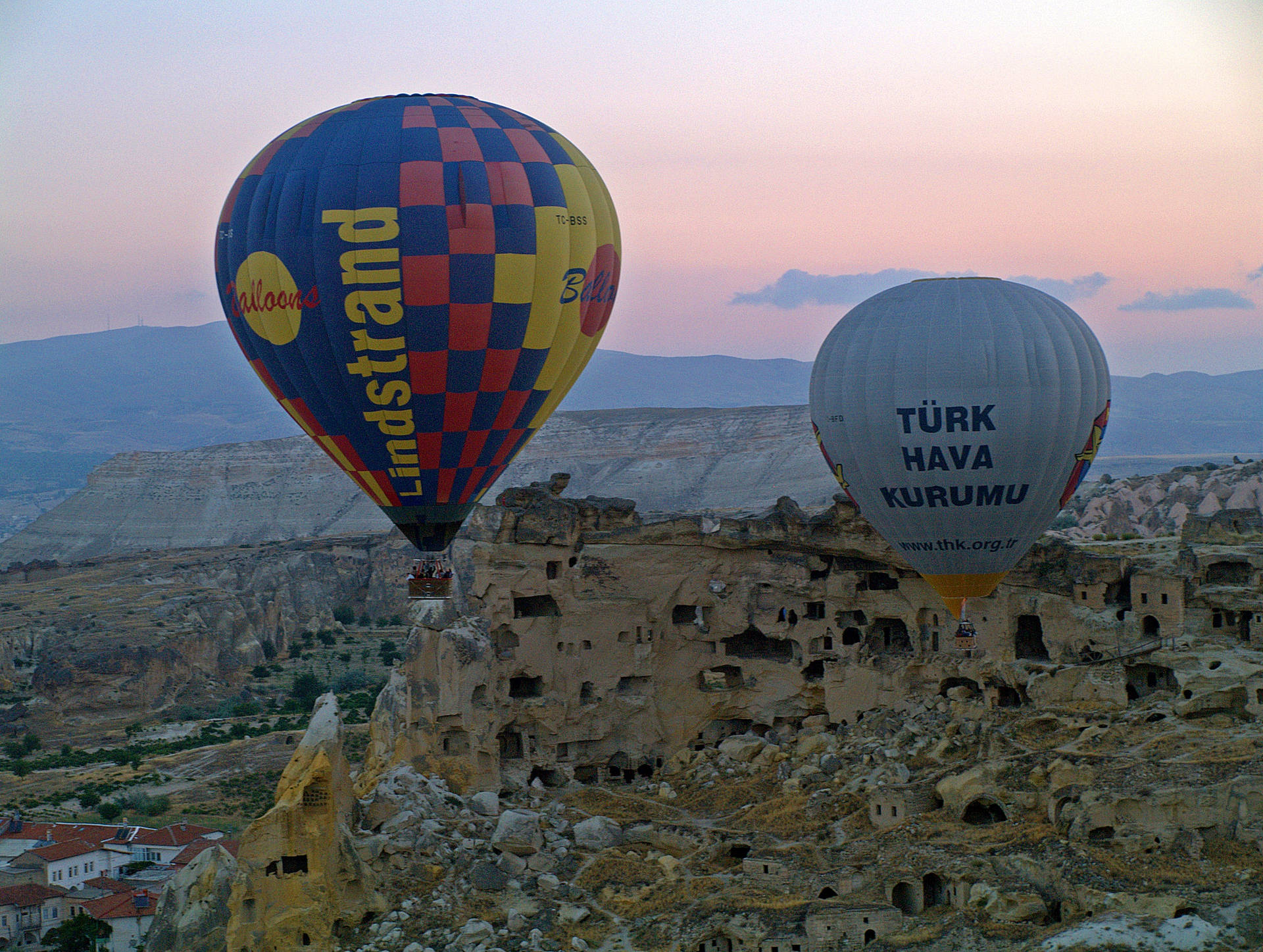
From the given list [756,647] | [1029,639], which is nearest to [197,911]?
[756,647]

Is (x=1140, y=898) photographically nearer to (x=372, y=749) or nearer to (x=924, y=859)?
(x=924, y=859)

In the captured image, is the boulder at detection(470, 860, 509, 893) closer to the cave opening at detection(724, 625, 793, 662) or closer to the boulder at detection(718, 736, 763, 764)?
the boulder at detection(718, 736, 763, 764)

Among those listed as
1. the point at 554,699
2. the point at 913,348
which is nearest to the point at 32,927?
the point at 554,699

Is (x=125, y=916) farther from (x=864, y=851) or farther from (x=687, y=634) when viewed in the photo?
(x=864, y=851)

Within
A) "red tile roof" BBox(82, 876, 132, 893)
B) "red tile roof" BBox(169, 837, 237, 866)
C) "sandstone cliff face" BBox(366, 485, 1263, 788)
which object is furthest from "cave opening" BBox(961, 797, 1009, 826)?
"red tile roof" BBox(82, 876, 132, 893)

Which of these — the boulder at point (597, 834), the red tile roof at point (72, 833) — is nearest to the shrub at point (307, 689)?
the red tile roof at point (72, 833)

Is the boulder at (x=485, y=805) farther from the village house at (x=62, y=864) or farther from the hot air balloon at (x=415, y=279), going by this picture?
the village house at (x=62, y=864)
